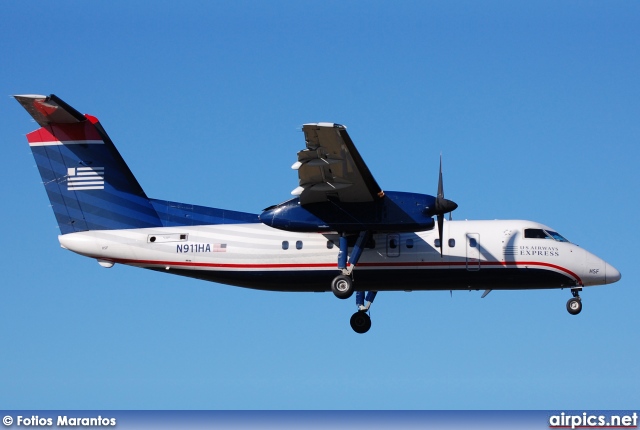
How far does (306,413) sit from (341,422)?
2.88 ft

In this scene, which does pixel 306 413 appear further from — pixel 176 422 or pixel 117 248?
pixel 117 248

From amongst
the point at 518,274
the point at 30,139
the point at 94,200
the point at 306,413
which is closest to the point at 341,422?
the point at 306,413

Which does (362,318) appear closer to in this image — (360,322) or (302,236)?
(360,322)

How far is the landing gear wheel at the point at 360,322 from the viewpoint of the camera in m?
28.9

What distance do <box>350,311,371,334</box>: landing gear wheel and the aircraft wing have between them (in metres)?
4.22

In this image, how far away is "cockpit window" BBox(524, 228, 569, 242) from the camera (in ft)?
89.9

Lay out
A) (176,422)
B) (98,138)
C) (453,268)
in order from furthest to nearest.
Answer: (98,138) → (453,268) → (176,422)

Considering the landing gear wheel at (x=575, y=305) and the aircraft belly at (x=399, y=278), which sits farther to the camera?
the landing gear wheel at (x=575, y=305)

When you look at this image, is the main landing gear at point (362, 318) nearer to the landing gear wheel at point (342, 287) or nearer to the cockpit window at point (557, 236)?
the landing gear wheel at point (342, 287)

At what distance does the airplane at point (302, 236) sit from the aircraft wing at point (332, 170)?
0.17 ft

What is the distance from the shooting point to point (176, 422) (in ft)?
78.6

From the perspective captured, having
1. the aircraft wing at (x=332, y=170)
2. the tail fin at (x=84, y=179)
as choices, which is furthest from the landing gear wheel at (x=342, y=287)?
the tail fin at (x=84, y=179)

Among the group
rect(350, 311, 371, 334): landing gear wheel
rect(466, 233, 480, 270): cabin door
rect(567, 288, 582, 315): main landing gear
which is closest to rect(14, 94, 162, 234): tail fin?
rect(350, 311, 371, 334): landing gear wheel

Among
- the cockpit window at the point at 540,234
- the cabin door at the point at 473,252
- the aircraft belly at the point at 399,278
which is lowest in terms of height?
the aircraft belly at the point at 399,278
